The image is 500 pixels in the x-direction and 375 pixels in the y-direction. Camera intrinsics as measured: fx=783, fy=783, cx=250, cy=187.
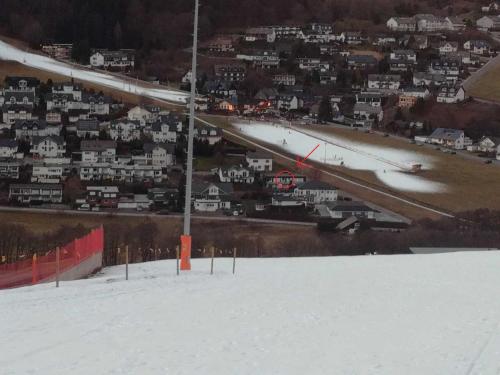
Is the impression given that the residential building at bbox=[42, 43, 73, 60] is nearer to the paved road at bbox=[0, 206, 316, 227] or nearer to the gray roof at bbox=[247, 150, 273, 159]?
the gray roof at bbox=[247, 150, 273, 159]

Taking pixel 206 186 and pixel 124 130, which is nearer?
pixel 206 186

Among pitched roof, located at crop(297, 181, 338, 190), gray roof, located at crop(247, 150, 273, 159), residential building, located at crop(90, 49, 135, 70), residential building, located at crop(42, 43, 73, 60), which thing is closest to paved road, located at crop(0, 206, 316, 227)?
pitched roof, located at crop(297, 181, 338, 190)

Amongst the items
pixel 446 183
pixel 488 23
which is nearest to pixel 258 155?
pixel 446 183

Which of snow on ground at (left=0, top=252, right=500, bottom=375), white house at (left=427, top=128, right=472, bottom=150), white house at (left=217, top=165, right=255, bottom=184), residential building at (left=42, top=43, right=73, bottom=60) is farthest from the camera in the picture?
residential building at (left=42, top=43, right=73, bottom=60)

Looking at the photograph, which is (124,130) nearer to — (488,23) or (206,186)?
(206,186)

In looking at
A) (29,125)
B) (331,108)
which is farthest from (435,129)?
(29,125)

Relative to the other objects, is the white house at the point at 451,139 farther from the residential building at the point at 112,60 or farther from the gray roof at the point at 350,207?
the residential building at the point at 112,60

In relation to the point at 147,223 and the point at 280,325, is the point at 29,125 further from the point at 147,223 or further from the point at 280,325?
the point at 280,325
